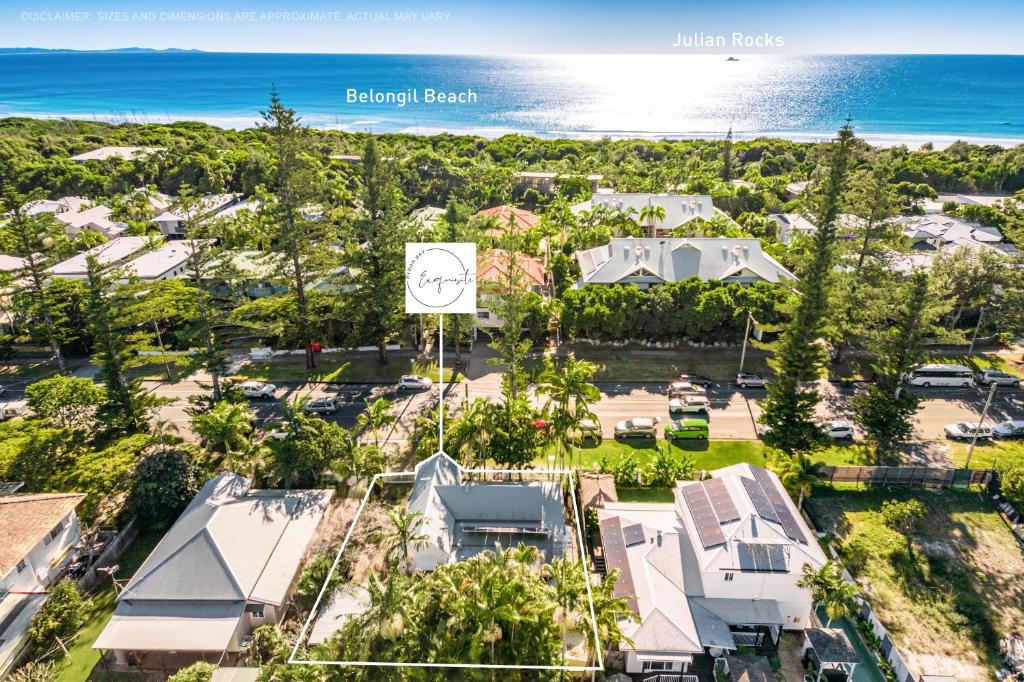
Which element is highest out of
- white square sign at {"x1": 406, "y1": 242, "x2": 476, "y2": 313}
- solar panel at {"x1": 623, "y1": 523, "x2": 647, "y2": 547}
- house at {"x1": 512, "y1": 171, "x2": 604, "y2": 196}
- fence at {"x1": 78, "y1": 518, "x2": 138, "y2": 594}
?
house at {"x1": 512, "y1": 171, "x2": 604, "y2": 196}

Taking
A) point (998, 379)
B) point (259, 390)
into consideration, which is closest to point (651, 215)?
point (998, 379)

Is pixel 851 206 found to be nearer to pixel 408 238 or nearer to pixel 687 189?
pixel 408 238

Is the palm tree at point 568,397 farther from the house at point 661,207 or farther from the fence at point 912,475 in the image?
the house at point 661,207

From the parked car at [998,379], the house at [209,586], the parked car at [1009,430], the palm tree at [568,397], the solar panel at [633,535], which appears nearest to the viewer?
the house at [209,586]

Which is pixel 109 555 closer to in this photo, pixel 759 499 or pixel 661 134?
pixel 759 499

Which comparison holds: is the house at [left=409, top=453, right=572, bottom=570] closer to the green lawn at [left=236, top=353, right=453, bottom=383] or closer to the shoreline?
the green lawn at [left=236, top=353, right=453, bottom=383]

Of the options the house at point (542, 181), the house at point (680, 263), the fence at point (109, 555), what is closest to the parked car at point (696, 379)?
the house at point (680, 263)

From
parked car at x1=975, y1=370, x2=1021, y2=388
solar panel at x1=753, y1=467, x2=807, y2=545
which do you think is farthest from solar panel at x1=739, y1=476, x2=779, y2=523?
parked car at x1=975, y1=370, x2=1021, y2=388

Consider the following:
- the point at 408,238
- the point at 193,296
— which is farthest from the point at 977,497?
the point at 193,296
